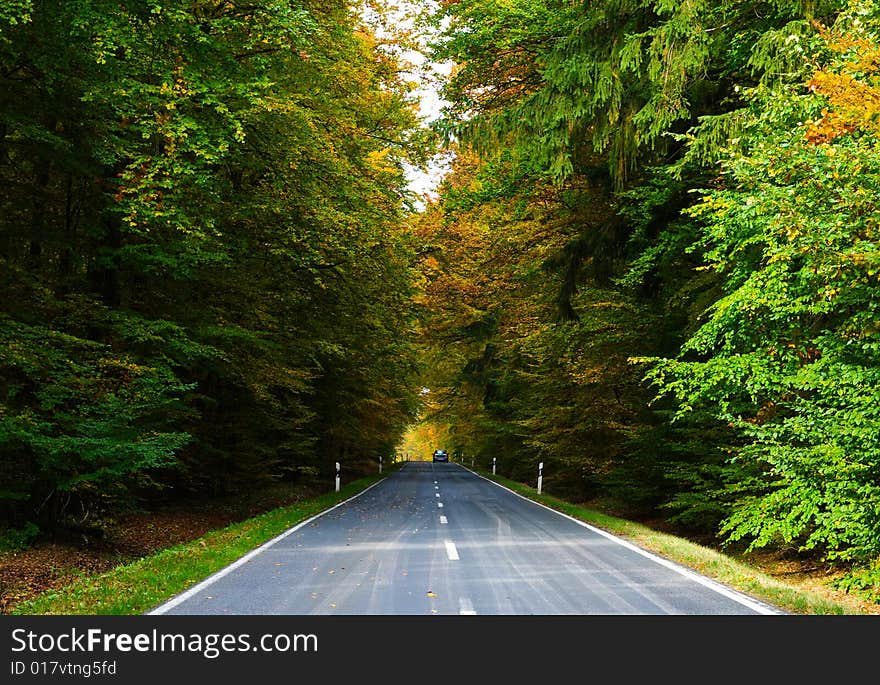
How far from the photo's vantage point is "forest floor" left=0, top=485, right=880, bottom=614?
8.80 metres

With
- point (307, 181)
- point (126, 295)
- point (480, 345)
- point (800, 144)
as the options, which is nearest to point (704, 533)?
point (800, 144)

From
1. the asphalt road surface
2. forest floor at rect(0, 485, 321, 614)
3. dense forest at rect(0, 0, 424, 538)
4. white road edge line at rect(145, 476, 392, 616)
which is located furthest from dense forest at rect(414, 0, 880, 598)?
forest floor at rect(0, 485, 321, 614)

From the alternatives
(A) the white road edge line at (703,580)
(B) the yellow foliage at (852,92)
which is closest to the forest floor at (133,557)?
(A) the white road edge line at (703,580)

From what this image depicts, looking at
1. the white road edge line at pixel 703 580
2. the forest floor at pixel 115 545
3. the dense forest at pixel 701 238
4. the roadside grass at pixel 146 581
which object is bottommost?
the forest floor at pixel 115 545

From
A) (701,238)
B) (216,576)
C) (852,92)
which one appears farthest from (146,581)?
(852,92)

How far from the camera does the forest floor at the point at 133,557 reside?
28.9 feet

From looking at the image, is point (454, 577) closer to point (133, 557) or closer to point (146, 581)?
point (146, 581)

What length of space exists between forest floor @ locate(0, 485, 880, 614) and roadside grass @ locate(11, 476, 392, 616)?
62 cm

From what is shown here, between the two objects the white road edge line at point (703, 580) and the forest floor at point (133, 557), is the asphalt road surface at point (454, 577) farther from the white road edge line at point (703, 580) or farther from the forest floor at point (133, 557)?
the forest floor at point (133, 557)

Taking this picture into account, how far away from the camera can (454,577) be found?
788 cm

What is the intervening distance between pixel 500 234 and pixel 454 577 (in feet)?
50.9

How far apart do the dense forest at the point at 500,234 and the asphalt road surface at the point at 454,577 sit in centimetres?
201

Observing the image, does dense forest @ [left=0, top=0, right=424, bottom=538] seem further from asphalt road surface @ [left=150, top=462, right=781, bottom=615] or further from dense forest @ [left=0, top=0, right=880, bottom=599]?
asphalt road surface @ [left=150, top=462, right=781, bottom=615]

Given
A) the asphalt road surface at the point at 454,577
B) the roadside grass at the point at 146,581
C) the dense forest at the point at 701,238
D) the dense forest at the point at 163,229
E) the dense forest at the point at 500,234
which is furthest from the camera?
the dense forest at the point at 163,229
